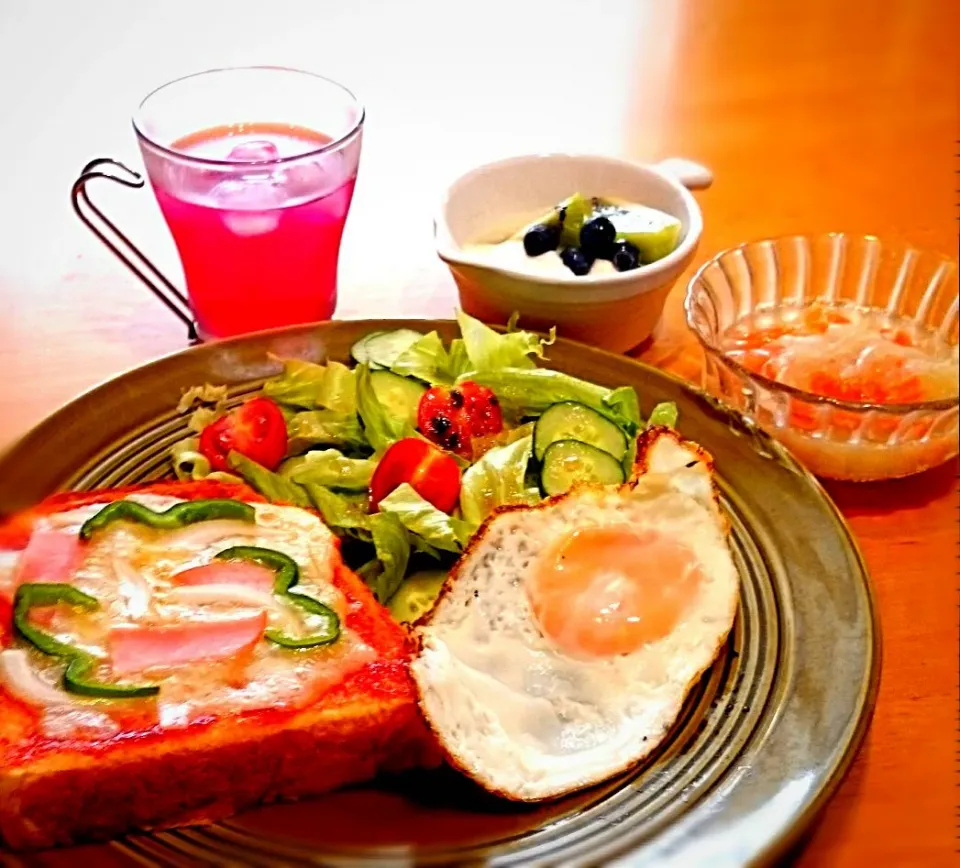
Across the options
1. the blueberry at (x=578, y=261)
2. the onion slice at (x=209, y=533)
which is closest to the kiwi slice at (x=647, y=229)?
the blueberry at (x=578, y=261)

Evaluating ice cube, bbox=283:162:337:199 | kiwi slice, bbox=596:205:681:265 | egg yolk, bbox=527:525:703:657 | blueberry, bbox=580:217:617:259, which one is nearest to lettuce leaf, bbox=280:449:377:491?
egg yolk, bbox=527:525:703:657

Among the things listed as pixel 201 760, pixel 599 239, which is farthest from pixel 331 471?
pixel 599 239

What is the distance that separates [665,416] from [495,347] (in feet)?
1.59

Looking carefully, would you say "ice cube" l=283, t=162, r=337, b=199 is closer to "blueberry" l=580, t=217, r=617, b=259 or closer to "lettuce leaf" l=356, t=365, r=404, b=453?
"lettuce leaf" l=356, t=365, r=404, b=453

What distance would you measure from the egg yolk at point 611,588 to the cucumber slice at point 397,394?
0.71 m

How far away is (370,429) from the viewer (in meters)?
2.66

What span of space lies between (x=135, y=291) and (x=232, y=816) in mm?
1983

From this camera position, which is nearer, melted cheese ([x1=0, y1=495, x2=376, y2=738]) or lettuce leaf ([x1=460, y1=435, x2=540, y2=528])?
melted cheese ([x1=0, y1=495, x2=376, y2=738])

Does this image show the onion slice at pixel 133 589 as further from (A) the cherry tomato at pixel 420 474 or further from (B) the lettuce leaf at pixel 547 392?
(B) the lettuce leaf at pixel 547 392

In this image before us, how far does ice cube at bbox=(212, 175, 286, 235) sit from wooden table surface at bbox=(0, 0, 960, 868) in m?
0.55

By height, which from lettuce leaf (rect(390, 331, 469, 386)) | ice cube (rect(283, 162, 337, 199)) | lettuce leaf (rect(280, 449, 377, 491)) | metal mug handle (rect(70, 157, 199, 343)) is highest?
ice cube (rect(283, 162, 337, 199))

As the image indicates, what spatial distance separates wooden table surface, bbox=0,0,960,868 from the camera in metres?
2.35

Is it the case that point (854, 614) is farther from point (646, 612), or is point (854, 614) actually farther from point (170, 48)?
point (170, 48)

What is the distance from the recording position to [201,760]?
6.06ft
